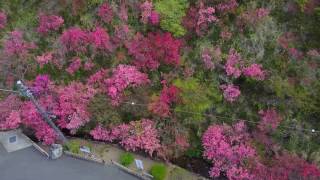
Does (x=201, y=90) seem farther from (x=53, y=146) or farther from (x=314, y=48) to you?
(x=53, y=146)

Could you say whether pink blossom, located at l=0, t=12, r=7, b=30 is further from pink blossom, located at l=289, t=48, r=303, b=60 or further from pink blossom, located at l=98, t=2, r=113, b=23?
pink blossom, located at l=289, t=48, r=303, b=60

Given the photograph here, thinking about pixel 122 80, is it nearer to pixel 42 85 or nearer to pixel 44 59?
pixel 42 85

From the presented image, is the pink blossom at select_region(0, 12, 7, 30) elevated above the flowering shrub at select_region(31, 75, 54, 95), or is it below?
above

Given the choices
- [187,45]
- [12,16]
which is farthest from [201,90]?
[12,16]

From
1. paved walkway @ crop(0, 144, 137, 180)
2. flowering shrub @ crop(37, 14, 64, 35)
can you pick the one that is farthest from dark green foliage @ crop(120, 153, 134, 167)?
flowering shrub @ crop(37, 14, 64, 35)

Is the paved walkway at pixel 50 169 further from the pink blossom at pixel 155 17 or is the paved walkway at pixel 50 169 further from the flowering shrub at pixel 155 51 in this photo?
the pink blossom at pixel 155 17

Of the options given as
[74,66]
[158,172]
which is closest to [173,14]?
[74,66]
